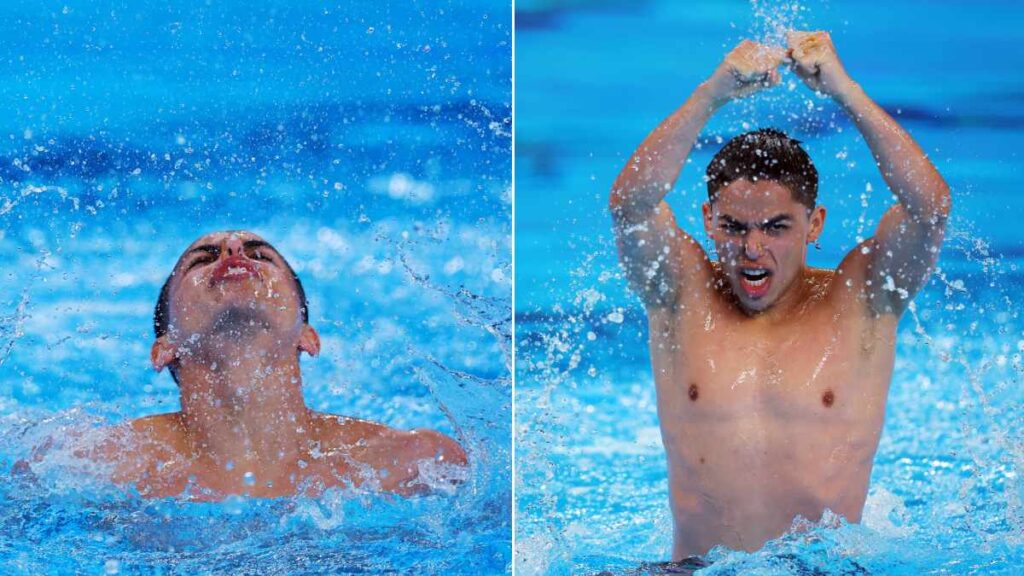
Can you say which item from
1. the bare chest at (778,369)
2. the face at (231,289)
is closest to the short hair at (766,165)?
the bare chest at (778,369)

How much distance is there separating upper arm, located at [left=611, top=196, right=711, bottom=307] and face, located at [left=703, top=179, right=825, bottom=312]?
2.6 inches

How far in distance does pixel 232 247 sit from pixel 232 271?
0.07 m

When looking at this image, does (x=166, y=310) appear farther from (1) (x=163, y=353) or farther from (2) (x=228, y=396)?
(2) (x=228, y=396)

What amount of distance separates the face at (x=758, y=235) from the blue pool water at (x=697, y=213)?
58.5 inches

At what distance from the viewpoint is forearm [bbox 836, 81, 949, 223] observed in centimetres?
230

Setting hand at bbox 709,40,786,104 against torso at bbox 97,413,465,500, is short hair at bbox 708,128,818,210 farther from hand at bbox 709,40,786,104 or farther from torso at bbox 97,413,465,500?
torso at bbox 97,413,465,500

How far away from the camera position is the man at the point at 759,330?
7.92 ft

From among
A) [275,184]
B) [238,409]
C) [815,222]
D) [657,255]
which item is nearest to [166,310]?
[238,409]

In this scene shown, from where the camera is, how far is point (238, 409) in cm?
307

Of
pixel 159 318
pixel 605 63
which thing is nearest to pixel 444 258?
pixel 605 63

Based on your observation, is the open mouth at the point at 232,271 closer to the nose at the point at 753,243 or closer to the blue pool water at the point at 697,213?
the blue pool water at the point at 697,213

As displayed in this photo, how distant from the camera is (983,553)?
9.75ft

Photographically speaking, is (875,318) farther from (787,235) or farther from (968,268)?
(968,268)

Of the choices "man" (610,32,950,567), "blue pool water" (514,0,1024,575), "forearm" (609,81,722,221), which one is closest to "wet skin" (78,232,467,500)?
"blue pool water" (514,0,1024,575)
